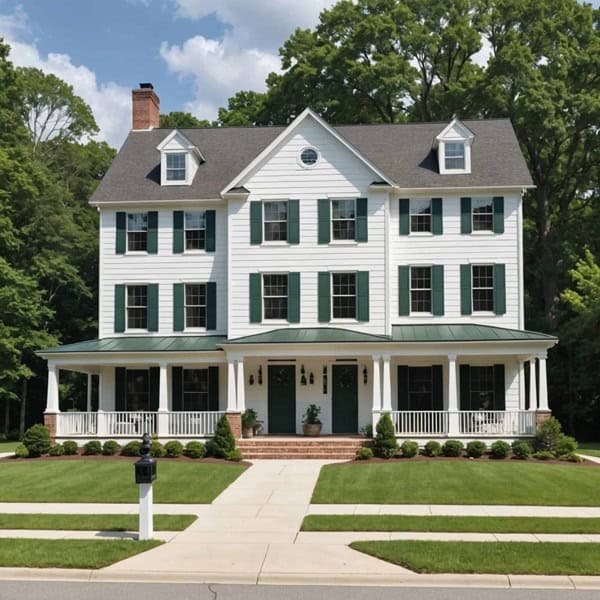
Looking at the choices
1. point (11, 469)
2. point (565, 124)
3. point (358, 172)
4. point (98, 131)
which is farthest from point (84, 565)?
point (98, 131)

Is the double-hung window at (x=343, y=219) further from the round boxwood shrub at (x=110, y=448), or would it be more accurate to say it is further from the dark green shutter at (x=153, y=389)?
the round boxwood shrub at (x=110, y=448)

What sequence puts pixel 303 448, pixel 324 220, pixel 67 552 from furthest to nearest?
pixel 324 220, pixel 303 448, pixel 67 552

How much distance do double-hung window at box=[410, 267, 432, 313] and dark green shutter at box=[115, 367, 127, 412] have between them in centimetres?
1037

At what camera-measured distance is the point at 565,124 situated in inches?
1470

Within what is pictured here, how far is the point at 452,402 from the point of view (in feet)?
81.4

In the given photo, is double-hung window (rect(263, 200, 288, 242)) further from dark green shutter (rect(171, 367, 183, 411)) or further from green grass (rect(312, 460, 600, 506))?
green grass (rect(312, 460, 600, 506))

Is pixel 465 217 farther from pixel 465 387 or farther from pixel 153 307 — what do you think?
pixel 153 307

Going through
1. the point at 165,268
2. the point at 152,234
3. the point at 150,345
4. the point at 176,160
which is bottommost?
the point at 150,345

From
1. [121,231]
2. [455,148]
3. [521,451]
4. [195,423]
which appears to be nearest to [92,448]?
[195,423]

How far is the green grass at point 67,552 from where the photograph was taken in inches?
416

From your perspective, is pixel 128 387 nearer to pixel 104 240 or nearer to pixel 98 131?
pixel 104 240

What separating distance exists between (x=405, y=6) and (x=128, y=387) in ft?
82.6

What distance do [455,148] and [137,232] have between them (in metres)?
11.8

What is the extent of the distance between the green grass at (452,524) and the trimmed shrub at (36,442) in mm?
Result: 12854
